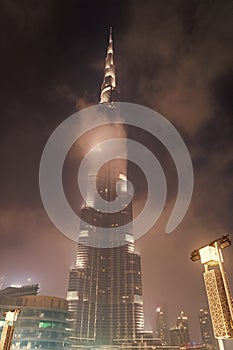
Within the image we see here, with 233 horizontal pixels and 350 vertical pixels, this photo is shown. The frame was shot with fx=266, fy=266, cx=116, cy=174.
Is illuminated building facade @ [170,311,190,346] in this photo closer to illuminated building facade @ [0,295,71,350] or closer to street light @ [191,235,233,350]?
illuminated building facade @ [0,295,71,350]

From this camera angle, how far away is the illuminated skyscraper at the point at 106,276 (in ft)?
392

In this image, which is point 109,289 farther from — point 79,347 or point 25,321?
point 25,321

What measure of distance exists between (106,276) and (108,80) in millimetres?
119864

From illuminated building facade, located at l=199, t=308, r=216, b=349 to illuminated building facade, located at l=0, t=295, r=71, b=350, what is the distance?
150 m

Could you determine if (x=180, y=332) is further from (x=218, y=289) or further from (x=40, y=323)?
(x=218, y=289)

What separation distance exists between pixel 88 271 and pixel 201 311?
10648 centimetres

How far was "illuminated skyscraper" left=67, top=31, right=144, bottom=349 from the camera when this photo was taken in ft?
392

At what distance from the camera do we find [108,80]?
6831 inches

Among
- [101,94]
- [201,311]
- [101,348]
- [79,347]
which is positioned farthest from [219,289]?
[201,311]

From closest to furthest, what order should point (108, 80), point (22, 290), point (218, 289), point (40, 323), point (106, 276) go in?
point (218, 289) < point (40, 323) < point (22, 290) < point (106, 276) < point (108, 80)

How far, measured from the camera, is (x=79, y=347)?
107750 millimetres

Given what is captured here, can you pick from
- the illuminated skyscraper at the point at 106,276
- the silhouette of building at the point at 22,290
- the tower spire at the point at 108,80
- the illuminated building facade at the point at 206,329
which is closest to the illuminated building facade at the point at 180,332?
the illuminated building facade at the point at 206,329

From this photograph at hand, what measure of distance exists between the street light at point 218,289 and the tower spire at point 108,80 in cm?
16505

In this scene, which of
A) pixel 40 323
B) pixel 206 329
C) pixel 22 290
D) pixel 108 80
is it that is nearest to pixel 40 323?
pixel 40 323
